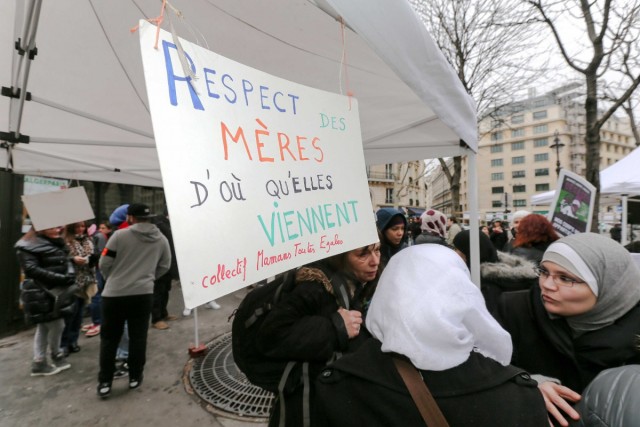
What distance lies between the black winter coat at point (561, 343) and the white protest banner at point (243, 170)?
932mm

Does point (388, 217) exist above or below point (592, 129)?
below

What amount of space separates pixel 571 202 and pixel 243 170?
4581mm

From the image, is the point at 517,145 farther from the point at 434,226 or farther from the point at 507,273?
the point at 507,273

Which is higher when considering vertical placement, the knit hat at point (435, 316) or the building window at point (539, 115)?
the building window at point (539, 115)

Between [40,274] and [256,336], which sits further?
[40,274]

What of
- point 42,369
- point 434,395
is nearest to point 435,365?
point 434,395

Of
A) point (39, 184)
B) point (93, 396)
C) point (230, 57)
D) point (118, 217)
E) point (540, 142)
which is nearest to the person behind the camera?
point (230, 57)

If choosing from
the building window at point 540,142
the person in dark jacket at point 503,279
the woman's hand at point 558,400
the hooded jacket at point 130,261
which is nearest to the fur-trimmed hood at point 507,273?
the person in dark jacket at point 503,279

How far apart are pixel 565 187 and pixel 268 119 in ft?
14.4

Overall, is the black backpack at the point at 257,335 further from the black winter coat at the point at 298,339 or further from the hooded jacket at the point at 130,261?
the hooded jacket at the point at 130,261

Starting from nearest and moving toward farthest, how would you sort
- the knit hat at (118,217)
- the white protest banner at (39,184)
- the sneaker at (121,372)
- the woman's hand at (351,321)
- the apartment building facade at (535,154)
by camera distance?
the woman's hand at (351,321) → the sneaker at (121,372) → the knit hat at (118,217) → the white protest banner at (39,184) → the apartment building facade at (535,154)

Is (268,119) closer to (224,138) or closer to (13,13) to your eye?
(224,138)

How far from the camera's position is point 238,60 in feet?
6.87

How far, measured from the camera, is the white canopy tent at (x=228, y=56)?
1.40 m
